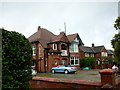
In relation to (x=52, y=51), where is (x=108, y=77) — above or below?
below

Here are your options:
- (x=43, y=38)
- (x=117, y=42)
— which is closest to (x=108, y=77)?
(x=117, y=42)

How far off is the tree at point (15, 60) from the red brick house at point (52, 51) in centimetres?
1833

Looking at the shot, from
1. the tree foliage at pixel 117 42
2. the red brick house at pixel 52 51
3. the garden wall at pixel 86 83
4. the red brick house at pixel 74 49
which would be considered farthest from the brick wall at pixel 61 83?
the red brick house at pixel 74 49

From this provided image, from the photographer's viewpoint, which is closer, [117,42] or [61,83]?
[61,83]

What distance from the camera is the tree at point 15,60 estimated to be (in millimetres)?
5605

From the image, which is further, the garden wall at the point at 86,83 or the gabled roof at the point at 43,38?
the gabled roof at the point at 43,38

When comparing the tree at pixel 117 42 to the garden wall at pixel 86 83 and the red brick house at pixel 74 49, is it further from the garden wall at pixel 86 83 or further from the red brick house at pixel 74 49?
the red brick house at pixel 74 49

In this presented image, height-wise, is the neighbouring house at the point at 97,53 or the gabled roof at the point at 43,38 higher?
the gabled roof at the point at 43,38

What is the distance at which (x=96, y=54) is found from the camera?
44.9 m

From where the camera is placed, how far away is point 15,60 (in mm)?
5949

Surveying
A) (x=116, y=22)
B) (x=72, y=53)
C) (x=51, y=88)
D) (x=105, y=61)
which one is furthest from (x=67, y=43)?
(x=51, y=88)

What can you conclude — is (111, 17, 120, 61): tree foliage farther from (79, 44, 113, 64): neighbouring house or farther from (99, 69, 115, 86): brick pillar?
(79, 44, 113, 64): neighbouring house

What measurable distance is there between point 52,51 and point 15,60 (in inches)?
755

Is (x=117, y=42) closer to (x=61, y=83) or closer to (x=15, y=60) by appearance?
(x=61, y=83)
